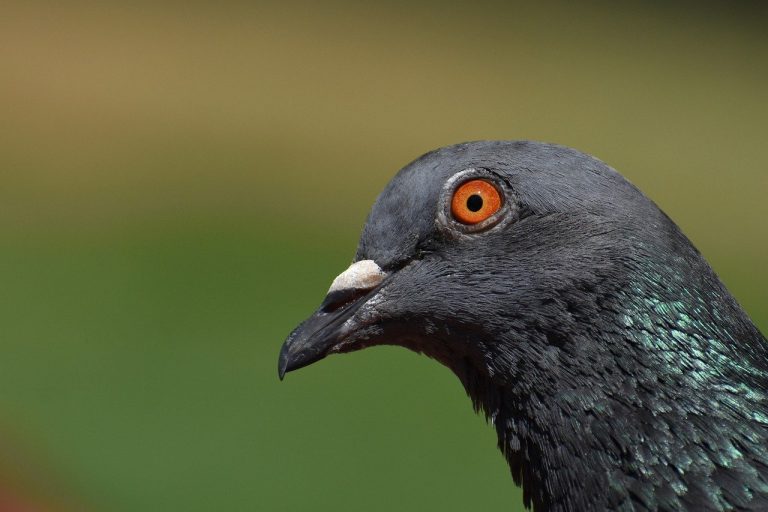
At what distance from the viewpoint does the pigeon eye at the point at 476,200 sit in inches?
140

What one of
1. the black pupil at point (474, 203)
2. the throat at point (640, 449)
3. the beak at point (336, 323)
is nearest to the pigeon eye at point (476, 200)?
the black pupil at point (474, 203)

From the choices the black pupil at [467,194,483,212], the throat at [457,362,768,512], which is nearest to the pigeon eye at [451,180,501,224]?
the black pupil at [467,194,483,212]

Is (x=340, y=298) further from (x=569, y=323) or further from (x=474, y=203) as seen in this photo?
(x=569, y=323)

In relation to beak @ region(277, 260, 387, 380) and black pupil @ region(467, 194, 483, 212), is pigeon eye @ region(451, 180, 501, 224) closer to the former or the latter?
black pupil @ region(467, 194, 483, 212)

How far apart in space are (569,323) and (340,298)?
0.69 metres

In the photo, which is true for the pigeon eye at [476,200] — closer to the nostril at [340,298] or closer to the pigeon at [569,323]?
the pigeon at [569,323]

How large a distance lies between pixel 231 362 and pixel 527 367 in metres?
7.61

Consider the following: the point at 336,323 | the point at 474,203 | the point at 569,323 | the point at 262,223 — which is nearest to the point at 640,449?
the point at 569,323

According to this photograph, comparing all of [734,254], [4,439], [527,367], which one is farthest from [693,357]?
[734,254]

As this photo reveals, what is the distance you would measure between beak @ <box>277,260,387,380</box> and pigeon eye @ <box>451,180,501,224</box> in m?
0.32

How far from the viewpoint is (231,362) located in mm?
10969

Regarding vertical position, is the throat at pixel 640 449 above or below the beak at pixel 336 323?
below

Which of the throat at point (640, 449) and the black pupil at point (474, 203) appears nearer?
the throat at point (640, 449)

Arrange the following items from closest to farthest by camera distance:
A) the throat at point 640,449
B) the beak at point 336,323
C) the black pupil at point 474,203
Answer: the throat at point 640,449 → the black pupil at point 474,203 → the beak at point 336,323
